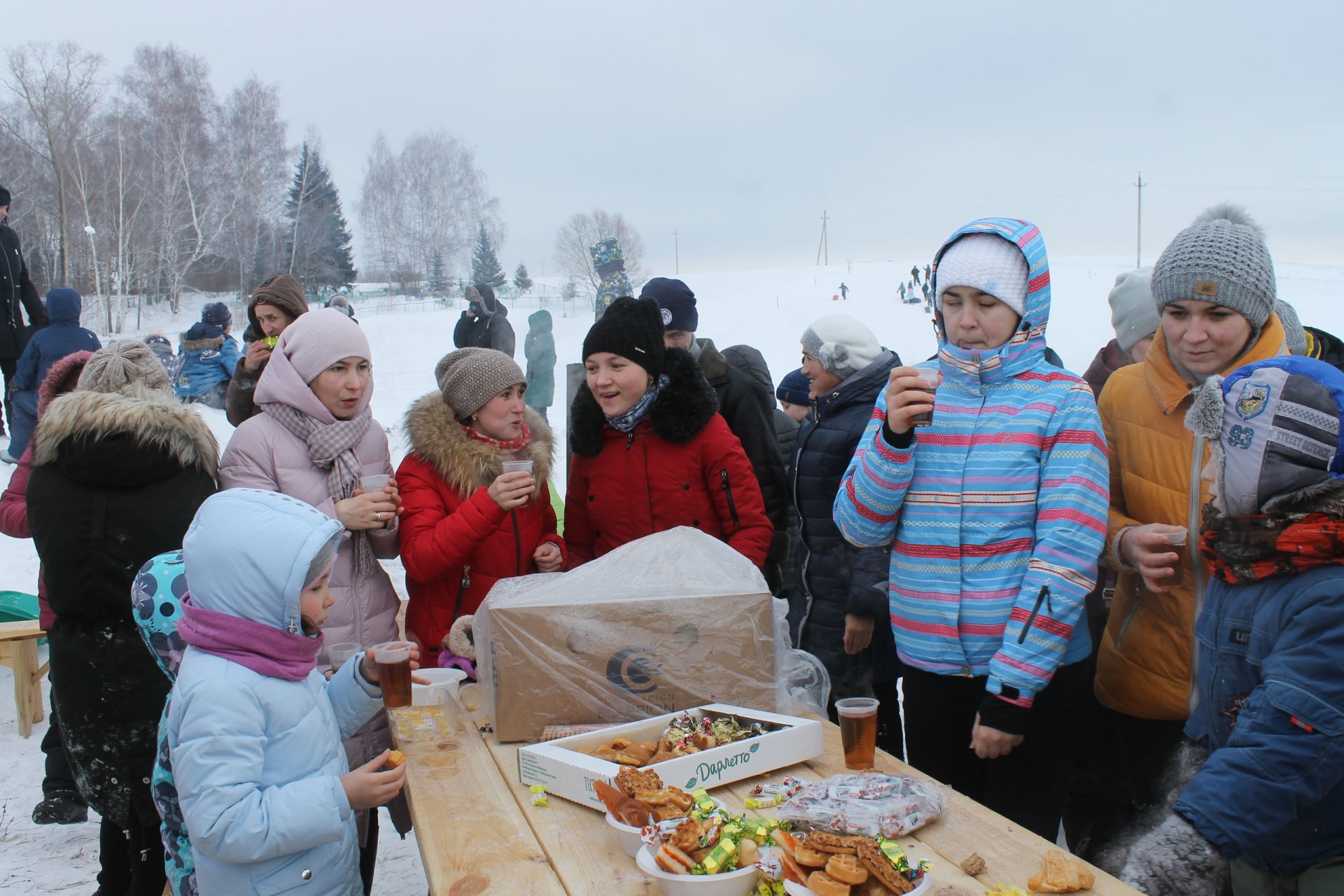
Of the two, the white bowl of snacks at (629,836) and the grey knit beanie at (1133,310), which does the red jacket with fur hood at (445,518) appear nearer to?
the white bowl of snacks at (629,836)

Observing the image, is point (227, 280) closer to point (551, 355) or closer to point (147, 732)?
point (551, 355)

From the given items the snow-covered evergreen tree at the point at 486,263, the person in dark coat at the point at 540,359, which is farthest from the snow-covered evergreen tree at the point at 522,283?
the person in dark coat at the point at 540,359

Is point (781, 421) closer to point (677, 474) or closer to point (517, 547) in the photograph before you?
point (677, 474)

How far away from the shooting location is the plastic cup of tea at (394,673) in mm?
2250

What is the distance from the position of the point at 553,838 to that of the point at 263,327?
3.69m

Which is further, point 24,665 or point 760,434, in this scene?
point 24,665

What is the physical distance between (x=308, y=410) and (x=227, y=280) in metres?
46.0

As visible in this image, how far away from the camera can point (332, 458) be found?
301cm

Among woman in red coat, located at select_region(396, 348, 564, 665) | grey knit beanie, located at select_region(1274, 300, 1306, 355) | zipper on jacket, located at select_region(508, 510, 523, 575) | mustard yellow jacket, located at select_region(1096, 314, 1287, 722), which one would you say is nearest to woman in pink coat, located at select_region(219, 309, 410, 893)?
woman in red coat, located at select_region(396, 348, 564, 665)

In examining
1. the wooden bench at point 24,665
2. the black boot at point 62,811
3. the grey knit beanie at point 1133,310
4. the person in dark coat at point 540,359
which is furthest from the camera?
the person in dark coat at point 540,359

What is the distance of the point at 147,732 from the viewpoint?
110 inches

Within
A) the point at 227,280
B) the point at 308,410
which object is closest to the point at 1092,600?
the point at 308,410

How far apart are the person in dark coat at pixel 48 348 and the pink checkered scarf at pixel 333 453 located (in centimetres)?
587

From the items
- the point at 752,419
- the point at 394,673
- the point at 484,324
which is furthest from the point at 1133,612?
the point at 484,324
